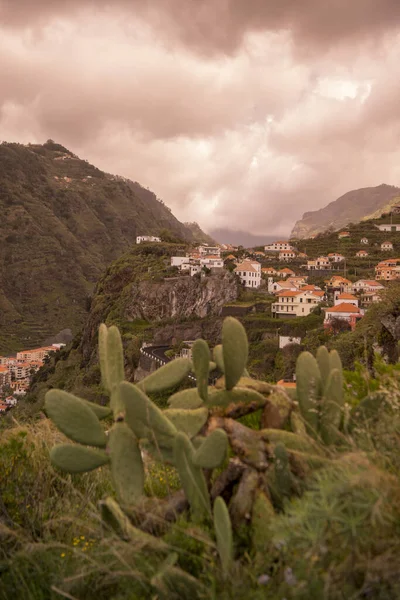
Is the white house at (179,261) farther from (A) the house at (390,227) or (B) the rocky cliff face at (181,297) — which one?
(A) the house at (390,227)

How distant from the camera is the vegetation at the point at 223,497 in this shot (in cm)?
188

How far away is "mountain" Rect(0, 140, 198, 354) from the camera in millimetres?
103062

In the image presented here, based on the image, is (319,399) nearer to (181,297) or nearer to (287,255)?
(181,297)

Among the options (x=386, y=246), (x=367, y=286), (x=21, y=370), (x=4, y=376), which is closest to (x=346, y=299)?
(x=367, y=286)

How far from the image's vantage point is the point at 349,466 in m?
2.23

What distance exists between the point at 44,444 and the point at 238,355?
254 centimetres

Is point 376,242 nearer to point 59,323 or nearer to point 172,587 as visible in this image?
point 59,323

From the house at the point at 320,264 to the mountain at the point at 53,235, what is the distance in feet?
94.0

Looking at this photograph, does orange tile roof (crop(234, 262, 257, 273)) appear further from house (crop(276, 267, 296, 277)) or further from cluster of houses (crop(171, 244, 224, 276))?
house (crop(276, 267, 296, 277))

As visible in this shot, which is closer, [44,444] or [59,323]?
[44,444]

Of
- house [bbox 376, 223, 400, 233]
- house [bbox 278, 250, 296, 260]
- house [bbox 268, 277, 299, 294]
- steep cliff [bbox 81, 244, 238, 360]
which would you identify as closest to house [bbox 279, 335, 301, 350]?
steep cliff [bbox 81, 244, 238, 360]

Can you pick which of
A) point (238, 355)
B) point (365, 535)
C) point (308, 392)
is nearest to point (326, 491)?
point (365, 535)

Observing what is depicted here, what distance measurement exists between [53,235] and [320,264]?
86.0 meters

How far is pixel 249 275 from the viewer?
53094mm
